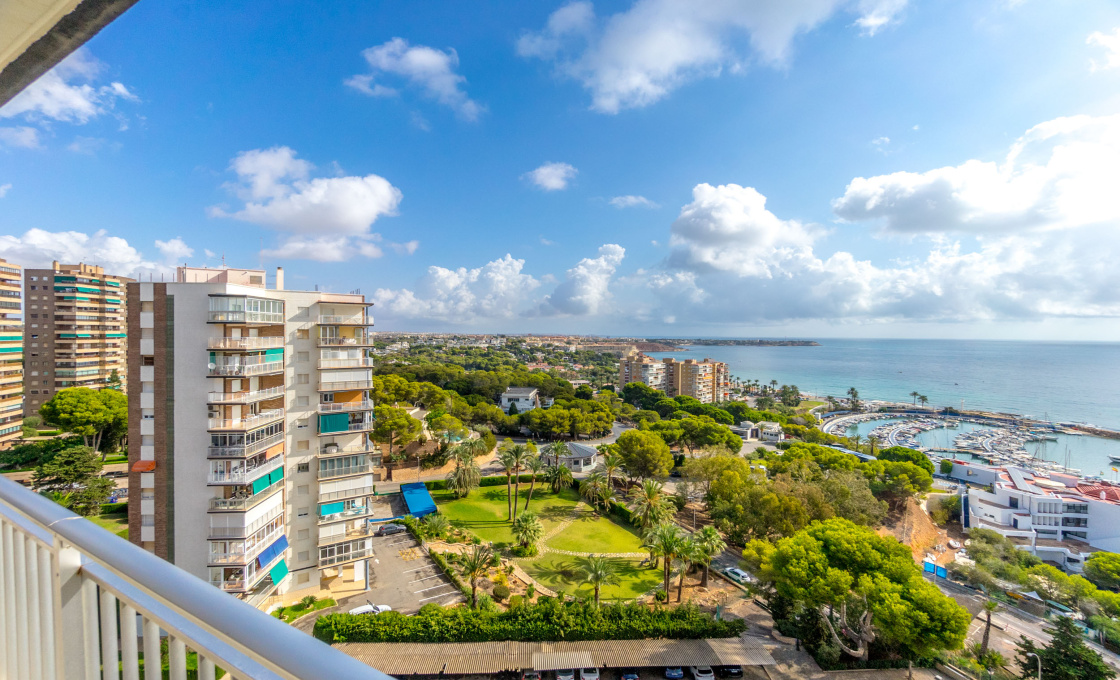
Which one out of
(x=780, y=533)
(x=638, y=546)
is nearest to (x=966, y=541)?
(x=780, y=533)

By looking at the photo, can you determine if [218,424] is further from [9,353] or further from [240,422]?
[9,353]

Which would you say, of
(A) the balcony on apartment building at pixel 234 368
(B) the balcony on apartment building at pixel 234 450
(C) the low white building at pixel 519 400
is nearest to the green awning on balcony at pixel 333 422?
(B) the balcony on apartment building at pixel 234 450

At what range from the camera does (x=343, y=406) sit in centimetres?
1614

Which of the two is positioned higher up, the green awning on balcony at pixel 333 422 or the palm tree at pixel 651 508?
the green awning on balcony at pixel 333 422

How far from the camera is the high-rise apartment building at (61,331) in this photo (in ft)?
126

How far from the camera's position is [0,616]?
6.34ft

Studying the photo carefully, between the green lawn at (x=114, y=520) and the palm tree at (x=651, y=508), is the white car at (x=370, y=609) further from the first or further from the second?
the green lawn at (x=114, y=520)

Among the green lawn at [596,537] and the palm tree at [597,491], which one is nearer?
the green lawn at [596,537]

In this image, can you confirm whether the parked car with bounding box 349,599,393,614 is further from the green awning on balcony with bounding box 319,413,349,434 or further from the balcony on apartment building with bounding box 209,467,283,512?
the green awning on balcony with bounding box 319,413,349,434

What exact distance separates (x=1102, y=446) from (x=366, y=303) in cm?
9085

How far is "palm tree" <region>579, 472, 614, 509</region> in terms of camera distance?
81.8 feet

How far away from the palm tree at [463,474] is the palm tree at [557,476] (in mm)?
4372

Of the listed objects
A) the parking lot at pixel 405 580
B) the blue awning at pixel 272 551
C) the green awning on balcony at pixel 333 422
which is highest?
the green awning on balcony at pixel 333 422

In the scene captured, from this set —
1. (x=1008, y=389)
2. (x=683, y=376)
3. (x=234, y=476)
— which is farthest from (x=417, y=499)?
(x=1008, y=389)
